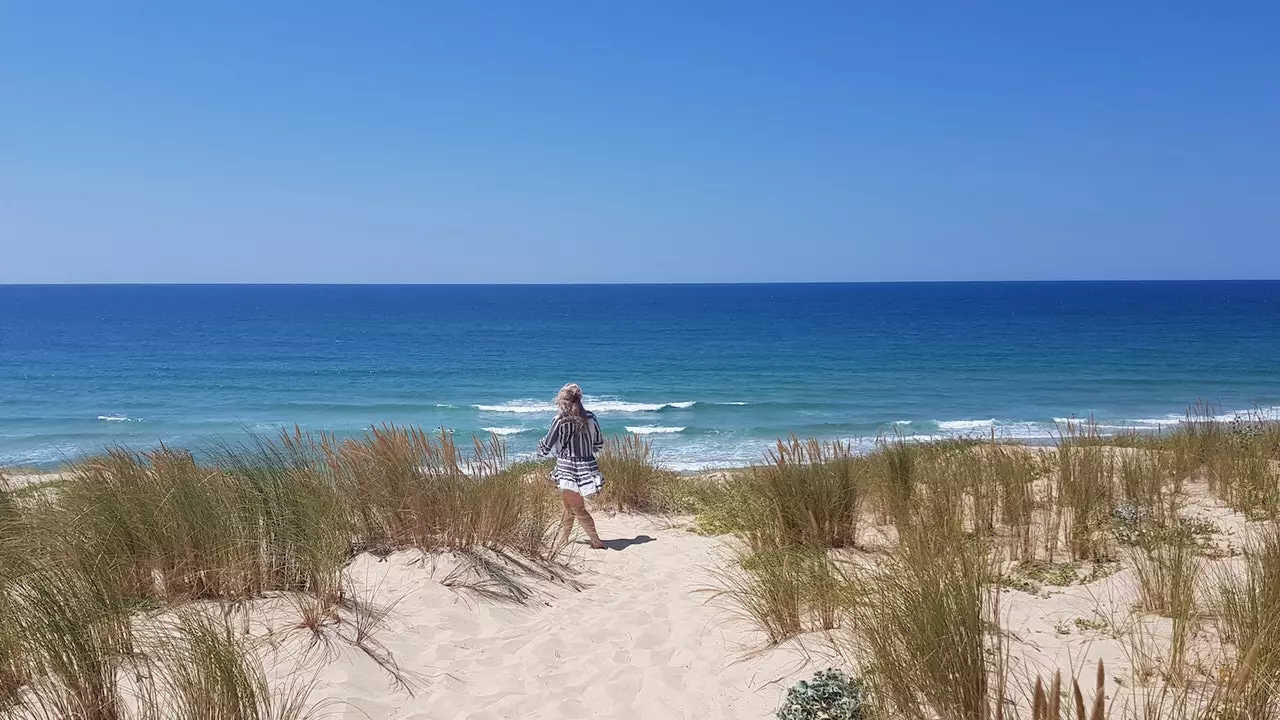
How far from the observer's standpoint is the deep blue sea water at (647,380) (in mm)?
23562

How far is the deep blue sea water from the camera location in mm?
Answer: 23562

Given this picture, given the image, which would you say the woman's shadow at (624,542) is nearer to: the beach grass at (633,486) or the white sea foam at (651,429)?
the beach grass at (633,486)

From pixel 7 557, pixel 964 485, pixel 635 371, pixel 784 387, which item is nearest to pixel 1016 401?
pixel 784 387

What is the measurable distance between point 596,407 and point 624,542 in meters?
20.3

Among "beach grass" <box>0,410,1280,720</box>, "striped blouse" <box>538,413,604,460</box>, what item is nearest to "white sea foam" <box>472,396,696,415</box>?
"beach grass" <box>0,410,1280,720</box>

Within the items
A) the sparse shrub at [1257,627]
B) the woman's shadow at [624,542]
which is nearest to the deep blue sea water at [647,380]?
the woman's shadow at [624,542]

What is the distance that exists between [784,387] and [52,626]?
29656 mm

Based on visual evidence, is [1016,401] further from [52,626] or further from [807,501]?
[52,626]

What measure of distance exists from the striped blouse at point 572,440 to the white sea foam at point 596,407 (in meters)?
18.2

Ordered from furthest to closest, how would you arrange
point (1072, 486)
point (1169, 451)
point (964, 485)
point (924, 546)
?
point (1169, 451)
point (964, 485)
point (1072, 486)
point (924, 546)

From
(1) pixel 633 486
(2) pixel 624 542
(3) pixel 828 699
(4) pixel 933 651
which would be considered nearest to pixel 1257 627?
(4) pixel 933 651

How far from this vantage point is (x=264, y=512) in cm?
529

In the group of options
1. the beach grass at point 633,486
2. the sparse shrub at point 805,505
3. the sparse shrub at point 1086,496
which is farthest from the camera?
the beach grass at point 633,486

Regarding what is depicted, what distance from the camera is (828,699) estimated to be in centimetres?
359
